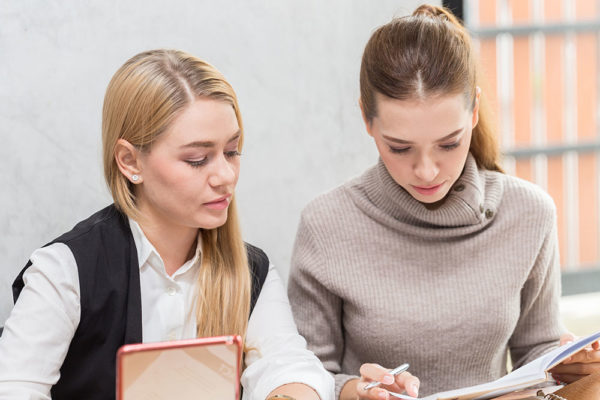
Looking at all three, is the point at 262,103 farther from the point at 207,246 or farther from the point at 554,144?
the point at 554,144

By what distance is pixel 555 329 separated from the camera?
1.62 metres

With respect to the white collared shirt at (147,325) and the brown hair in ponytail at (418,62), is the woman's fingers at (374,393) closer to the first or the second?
the white collared shirt at (147,325)

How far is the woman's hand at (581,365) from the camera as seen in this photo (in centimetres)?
136

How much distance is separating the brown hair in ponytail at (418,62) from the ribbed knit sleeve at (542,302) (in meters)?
0.40

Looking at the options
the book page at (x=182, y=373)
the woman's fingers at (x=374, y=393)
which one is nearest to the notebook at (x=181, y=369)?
the book page at (x=182, y=373)

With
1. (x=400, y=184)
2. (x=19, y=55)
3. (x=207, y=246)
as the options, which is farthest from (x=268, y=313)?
(x=19, y=55)

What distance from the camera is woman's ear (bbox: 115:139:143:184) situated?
134cm

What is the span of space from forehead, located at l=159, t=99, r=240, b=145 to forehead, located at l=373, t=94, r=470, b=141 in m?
0.32

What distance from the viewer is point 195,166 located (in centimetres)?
131

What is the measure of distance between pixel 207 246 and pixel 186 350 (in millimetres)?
515

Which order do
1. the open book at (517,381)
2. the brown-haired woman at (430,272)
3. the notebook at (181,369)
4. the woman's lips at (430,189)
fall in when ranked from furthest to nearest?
the brown-haired woman at (430,272)
the woman's lips at (430,189)
the open book at (517,381)
the notebook at (181,369)

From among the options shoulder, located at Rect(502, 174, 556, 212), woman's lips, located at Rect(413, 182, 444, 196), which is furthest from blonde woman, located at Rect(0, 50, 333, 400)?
shoulder, located at Rect(502, 174, 556, 212)

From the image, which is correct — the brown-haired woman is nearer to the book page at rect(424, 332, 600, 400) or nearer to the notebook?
the book page at rect(424, 332, 600, 400)

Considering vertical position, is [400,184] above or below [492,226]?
above
